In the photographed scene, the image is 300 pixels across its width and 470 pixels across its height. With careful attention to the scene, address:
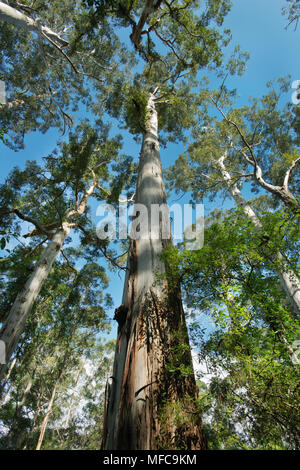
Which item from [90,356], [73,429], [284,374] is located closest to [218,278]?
[284,374]

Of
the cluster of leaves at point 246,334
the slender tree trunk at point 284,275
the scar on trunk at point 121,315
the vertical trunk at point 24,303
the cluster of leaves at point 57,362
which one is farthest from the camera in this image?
the cluster of leaves at point 57,362

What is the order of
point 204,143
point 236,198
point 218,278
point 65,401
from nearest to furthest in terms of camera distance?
point 218,278, point 236,198, point 204,143, point 65,401

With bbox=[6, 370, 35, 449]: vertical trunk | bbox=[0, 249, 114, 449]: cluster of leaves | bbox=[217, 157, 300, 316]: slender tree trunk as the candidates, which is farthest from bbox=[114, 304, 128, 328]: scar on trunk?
bbox=[6, 370, 35, 449]: vertical trunk

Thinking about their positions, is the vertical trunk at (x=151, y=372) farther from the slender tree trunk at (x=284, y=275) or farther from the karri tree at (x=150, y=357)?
the slender tree trunk at (x=284, y=275)

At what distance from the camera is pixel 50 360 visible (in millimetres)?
11727

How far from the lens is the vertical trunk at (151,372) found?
1146mm

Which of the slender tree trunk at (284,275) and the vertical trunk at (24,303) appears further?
the vertical trunk at (24,303)

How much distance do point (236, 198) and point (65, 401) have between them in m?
16.8

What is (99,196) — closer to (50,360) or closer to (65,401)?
(50,360)

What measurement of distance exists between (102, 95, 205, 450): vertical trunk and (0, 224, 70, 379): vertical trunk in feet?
10.3

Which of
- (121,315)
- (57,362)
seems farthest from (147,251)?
(57,362)

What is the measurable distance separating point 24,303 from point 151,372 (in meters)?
4.00

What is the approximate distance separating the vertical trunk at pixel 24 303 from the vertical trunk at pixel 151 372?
315 cm

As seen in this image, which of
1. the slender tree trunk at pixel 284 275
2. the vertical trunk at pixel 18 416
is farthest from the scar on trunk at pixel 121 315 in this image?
the vertical trunk at pixel 18 416
